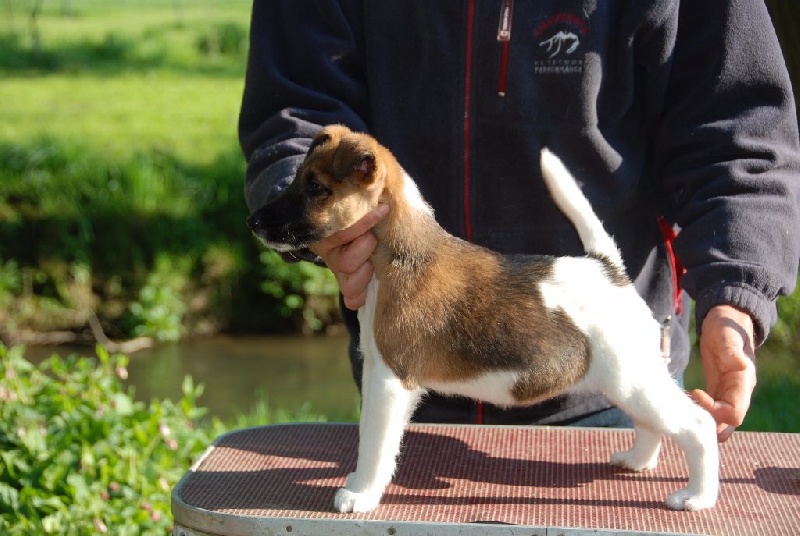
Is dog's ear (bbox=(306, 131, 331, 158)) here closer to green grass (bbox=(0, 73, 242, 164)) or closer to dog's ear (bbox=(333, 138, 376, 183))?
dog's ear (bbox=(333, 138, 376, 183))

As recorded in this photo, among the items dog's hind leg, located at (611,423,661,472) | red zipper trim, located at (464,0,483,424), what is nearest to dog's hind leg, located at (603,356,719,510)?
dog's hind leg, located at (611,423,661,472)

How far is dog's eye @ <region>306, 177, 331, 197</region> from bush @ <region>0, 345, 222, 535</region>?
1978mm

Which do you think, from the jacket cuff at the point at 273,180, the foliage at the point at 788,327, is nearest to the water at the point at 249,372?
the foliage at the point at 788,327

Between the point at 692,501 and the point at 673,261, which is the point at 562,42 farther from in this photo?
the point at 692,501

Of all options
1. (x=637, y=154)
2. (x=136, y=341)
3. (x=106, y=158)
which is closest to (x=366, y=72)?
(x=637, y=154)

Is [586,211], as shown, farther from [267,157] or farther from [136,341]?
[136,341]

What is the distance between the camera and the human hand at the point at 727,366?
2461 mm

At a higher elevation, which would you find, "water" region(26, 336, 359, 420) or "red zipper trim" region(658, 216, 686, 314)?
"red zipper trim" region(658, 216, 686, 314)

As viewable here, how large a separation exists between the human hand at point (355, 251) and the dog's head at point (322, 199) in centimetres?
3

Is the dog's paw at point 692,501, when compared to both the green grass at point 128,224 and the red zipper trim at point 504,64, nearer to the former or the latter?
the red zipper trim at point 504,64

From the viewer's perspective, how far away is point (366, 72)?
3.21 m

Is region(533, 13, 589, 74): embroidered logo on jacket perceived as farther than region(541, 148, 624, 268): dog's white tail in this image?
Yes

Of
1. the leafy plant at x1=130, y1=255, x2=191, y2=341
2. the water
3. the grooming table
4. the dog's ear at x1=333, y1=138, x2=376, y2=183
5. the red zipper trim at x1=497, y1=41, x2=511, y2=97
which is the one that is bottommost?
the water

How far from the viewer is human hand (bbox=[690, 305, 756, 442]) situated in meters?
2.46
